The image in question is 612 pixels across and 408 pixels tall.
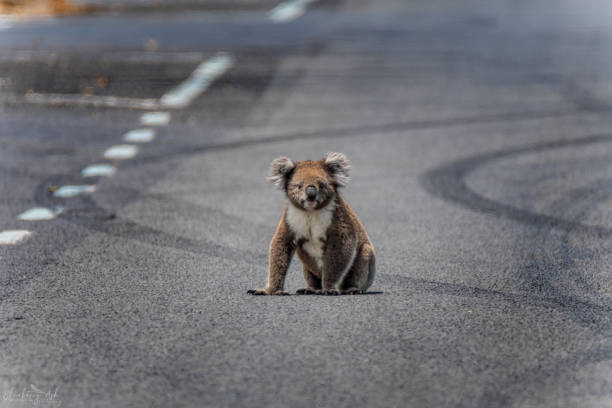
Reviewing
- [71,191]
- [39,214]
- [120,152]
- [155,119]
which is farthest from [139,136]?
[39,214]

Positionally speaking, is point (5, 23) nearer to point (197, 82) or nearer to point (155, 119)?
point (197, 82)

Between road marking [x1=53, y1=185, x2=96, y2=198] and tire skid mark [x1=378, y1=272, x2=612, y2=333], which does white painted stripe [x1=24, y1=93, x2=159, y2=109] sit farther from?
tire skid mark [x1=378, y1=272, x2=612, y2=333]

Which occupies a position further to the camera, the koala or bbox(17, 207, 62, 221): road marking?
bbox(17, 207, 62, 221): road marking

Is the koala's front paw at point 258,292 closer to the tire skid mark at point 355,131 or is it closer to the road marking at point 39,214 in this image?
the road marking at point 39,214

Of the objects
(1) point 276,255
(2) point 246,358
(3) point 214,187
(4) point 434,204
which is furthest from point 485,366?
(3) point 214,187

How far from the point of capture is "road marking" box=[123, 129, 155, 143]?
13.5m

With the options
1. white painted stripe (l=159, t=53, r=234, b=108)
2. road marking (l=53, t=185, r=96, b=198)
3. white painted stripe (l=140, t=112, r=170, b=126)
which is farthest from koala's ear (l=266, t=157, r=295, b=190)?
white painted stripe (l=159, t=53, r=234, b=108)

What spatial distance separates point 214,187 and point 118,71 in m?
8.41

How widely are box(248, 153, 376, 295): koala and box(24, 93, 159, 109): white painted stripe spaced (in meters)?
9.20

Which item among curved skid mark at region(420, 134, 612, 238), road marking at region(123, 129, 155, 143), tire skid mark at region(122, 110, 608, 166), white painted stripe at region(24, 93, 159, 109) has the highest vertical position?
white painted stripe at region(24, 93, 159, 109)

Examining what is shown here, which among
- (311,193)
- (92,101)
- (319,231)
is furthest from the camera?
(92,101)

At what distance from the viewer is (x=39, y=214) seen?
32.0ft

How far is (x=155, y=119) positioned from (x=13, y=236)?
614 centimetres

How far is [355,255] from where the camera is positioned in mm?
6891
